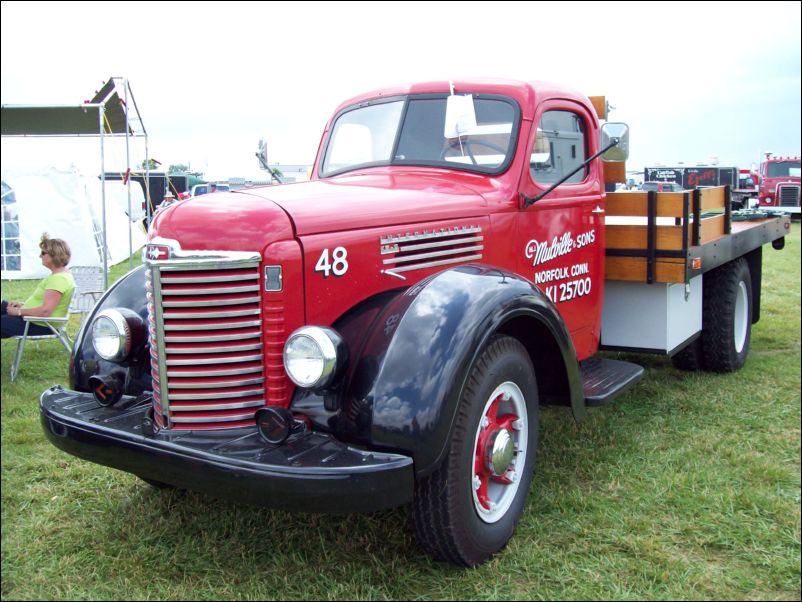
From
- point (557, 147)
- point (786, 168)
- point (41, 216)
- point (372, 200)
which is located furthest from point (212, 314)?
point (786, 168)

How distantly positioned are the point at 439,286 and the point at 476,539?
39.1 inches

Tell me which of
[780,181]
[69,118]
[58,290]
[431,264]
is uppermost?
[69,118]

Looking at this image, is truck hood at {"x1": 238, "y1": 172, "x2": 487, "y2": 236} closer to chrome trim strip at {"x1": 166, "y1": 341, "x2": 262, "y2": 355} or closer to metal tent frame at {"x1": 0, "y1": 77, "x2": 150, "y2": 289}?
chrome trim strip at {"x1": 166, "y1": 341, "x2": 262, "y2": 355}

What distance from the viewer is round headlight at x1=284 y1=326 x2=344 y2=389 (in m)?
2.73

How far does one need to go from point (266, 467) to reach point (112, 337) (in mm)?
1174

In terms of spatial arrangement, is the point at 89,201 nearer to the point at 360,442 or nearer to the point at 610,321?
the point at 610,321

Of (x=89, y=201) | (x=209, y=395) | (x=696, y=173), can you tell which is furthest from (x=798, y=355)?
(x=696, y=173)

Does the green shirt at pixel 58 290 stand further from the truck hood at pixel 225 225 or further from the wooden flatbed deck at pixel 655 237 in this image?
the wooden flatbed deck at pixel 655 237

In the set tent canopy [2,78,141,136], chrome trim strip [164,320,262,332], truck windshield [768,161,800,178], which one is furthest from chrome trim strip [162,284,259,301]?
truck windshield [768,161,800,178]

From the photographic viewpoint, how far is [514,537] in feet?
10.9

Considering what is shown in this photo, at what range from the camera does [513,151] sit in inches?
157

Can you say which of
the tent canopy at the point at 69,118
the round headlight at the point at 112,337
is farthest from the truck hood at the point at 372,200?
the tent canopy at the point at 69,118

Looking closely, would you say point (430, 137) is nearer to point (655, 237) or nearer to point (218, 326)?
point (655, 237)

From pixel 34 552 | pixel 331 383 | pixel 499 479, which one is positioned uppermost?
pixel 331 383
